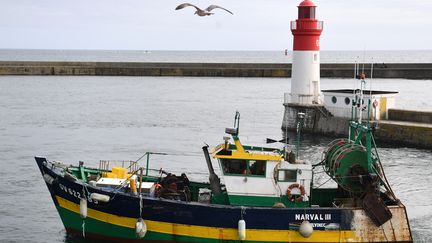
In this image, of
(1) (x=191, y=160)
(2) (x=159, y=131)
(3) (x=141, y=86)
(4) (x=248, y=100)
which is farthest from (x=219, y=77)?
(1) (x=191, y=160)

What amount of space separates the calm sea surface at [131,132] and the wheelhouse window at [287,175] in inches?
144

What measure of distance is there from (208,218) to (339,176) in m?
3.24

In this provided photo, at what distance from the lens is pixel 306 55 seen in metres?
38.4

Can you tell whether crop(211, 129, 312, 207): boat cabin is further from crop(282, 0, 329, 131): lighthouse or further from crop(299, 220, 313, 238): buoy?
crop(282, 0, 329, 131): lighthouse

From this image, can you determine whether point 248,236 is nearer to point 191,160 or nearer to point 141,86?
point 191,160

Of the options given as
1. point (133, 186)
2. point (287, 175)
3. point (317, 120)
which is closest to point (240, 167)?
point (287, 175)

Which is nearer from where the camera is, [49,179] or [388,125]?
[49,179]

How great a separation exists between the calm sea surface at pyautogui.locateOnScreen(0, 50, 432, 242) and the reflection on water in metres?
0.04

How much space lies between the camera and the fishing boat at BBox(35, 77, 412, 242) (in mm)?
16156

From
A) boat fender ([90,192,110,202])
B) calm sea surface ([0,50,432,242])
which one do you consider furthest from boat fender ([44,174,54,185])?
boat fender ([90,192,110,202])

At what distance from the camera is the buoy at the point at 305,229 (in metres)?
15.9

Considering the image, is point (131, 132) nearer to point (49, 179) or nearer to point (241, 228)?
point (49, 179)

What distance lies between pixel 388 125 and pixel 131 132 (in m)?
15.3

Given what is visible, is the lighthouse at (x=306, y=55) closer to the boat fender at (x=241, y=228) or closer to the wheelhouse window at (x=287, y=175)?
the wheelhouse window at (x=287, y=175)
